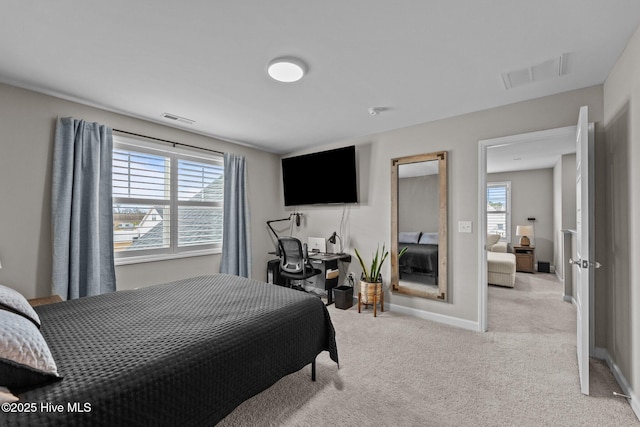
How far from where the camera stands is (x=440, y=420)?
1671 mm

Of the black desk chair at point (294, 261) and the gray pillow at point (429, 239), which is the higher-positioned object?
the gray pillow at point (429, 239)

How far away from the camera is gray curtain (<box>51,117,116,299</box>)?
2.55 m

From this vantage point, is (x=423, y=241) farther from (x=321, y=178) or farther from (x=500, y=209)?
(x=500, y=209)

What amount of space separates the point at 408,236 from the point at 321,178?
5.18 ft

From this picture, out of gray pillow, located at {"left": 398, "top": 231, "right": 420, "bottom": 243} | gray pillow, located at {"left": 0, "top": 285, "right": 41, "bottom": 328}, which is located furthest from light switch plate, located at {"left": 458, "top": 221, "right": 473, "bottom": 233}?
gray pillow, located at {"left": 0, "top": 285, "right": 41, "bottom": 328}

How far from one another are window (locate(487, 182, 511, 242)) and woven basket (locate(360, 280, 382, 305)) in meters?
4.82

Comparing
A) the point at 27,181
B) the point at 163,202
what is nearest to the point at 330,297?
the point at 163,202

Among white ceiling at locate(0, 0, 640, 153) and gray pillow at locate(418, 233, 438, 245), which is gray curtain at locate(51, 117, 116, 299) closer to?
white ceiling at locate(0, 0, 640, 153)

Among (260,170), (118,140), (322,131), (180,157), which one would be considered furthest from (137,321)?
(260,170)

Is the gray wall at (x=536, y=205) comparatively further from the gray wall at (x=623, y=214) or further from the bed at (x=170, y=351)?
the bed at (x=170, y=351)

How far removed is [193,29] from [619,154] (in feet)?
10.4

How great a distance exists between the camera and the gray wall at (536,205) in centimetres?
613

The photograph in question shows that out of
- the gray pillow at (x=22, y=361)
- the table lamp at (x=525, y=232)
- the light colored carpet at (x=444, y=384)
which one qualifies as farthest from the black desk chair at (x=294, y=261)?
the table lamp at (x=525, y=232)

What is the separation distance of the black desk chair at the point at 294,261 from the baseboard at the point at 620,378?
2867mm
